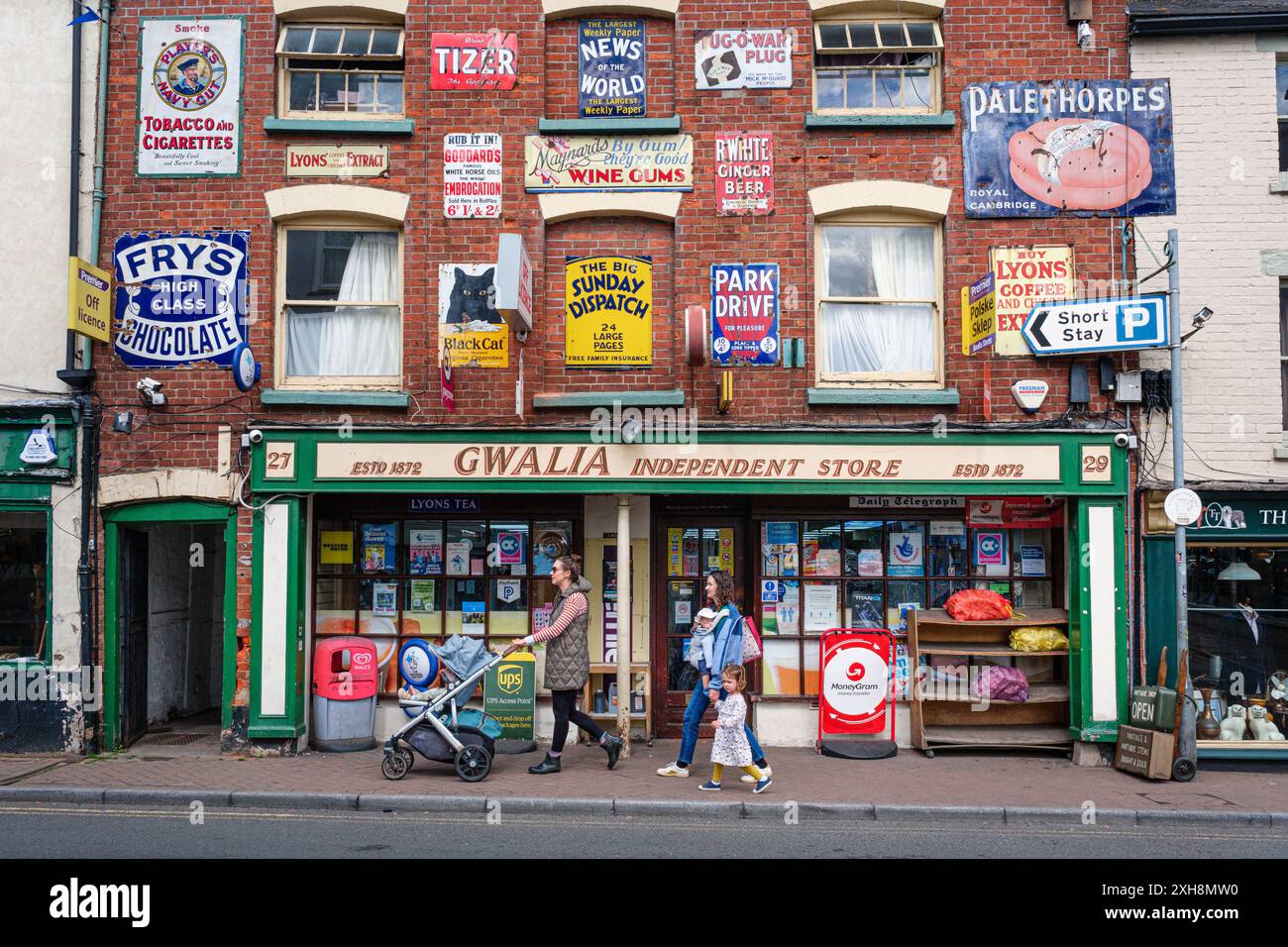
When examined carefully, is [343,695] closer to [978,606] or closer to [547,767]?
[547,767]

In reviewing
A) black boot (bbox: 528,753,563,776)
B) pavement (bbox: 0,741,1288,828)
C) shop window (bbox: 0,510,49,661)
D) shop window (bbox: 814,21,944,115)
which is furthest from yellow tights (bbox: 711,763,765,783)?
shop window (bbox: 0,510,49,661)

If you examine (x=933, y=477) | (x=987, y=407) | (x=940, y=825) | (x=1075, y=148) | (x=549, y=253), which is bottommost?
(x=940, y=825)

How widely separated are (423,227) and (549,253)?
1440 mm

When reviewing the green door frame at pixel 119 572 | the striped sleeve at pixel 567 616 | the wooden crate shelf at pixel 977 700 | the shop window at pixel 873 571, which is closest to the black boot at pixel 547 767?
the striped sleeve at pixel 567 616

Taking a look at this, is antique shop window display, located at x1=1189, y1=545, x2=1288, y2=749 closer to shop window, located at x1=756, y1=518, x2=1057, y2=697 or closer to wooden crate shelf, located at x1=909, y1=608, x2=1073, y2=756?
wooden crate shelf, located at x1=909, y1=608, x2=1073, y2=756

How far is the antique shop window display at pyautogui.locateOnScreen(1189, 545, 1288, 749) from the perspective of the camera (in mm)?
11406

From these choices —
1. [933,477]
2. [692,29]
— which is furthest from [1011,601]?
[692,29]

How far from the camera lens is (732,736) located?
9359 millimetres

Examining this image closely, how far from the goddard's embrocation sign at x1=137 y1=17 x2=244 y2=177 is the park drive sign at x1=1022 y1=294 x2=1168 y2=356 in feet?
29.7

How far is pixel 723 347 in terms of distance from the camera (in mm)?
11633

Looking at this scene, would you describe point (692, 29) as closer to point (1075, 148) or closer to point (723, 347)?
point (723, 347)

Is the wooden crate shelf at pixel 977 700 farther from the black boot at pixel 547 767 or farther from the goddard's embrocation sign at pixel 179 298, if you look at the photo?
the goddard's embrocation sign at pixel 179 298

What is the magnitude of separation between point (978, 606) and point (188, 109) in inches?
410

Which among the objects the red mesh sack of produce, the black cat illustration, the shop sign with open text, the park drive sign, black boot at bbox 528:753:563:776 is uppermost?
the black cat illustration
